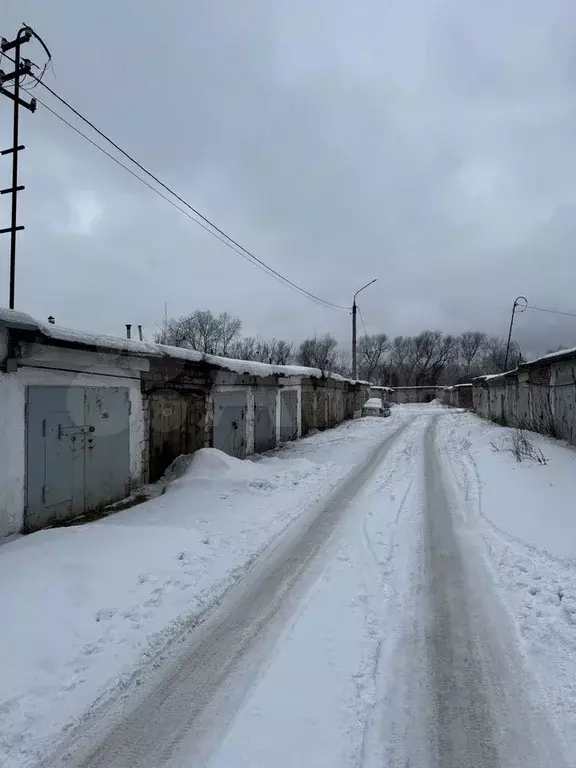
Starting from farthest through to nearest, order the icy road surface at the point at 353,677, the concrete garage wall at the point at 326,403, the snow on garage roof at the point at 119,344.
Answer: the concrete garage wall at the point at 326,403
the snow on garage roof at the point at 119,344
the icy road surface at the point at 353,677

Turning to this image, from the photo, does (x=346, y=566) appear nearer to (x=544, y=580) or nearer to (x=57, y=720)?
(x=544, y=580)

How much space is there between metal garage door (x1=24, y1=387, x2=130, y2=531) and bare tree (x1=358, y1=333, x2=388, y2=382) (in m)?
78.7

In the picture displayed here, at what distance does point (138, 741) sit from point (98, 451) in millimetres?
5896

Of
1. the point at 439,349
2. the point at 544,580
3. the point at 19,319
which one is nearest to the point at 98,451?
→ the point at 19,319

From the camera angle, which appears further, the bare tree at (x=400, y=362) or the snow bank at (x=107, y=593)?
the bare tree at (x=400, y=362)

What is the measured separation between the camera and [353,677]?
10.3ft

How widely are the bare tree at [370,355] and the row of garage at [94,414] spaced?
74334mm

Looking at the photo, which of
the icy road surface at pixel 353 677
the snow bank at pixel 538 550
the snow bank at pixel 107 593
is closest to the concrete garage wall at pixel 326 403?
the snow bank at pixel 538 550

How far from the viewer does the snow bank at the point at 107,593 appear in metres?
3.00

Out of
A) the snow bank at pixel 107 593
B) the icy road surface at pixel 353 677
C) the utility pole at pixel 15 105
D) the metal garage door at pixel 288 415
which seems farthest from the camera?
the metal garage door at pixel 288 415

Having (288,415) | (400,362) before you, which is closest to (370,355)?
(400,362)

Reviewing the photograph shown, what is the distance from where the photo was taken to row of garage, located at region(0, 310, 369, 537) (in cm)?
611

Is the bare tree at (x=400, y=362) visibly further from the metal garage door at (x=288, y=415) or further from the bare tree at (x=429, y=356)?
the metal garage door at (x=288, y=415)

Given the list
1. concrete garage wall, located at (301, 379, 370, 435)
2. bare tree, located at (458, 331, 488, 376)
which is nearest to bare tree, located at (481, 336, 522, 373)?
bare tree, located at (458, 331, 488, 376)
